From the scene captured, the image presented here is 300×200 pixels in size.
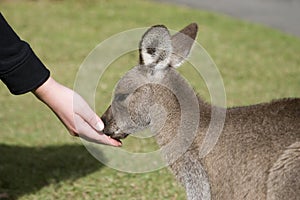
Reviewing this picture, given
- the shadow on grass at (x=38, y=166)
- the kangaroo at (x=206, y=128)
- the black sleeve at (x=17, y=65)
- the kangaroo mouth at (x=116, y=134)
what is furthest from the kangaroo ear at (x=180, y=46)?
the shadow on grass at (x=38, y=166)

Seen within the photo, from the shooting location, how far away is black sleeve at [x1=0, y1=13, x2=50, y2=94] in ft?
11.1

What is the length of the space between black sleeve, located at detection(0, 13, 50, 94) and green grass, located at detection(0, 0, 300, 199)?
156 cm

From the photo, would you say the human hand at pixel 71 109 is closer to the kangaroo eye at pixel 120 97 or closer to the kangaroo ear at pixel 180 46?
the kangaroo eye at pixel 120 97

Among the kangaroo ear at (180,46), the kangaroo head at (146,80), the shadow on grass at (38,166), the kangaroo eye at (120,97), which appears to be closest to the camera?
the kangaroo head at (146,80)

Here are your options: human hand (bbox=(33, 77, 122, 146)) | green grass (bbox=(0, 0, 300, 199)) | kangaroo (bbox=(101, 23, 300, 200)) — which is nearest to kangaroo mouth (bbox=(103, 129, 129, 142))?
kangaroo (bbox=(101, 23, 300, 200))

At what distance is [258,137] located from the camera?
11.0 ft

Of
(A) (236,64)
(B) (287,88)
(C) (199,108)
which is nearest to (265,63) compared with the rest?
(A) (236,64)

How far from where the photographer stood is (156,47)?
3449mm

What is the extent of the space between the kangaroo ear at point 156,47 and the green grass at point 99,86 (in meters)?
1.50

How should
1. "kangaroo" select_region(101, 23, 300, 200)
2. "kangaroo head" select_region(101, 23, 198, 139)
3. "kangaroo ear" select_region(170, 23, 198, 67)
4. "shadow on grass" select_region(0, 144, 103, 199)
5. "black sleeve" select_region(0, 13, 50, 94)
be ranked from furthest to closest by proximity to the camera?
"shadow on grass" select_region(0, 144, 103, 199) < "kangaroo ear" select_region(170, 23, 198, 67) < "kangaroo head" select_region(101, 23, 198, 139) < "black sleeve" select_region(0, 13, 50, 94) < "kangaroo" select_region(101, 23, 300, 200)

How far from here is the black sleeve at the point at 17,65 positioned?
337 cm

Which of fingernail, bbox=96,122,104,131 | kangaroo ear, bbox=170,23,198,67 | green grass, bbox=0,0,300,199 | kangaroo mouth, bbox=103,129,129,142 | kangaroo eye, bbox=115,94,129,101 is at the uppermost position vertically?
kangaroo ear, bbox=170,23,198,67

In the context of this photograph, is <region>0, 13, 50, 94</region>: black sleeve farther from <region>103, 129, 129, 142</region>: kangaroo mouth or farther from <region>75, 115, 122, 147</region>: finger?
<region>103, 129, 129, 142</region>: kangaroo mouth

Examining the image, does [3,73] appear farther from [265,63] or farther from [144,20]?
[144,20]
